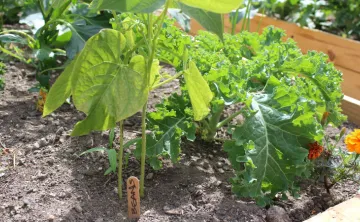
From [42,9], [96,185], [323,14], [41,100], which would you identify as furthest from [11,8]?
[323,14]

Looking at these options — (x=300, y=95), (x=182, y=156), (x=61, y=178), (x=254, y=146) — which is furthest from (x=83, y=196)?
(x=300, y=95)

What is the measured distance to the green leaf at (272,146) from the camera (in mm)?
1765

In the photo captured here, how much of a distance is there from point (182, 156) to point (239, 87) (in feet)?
1.29

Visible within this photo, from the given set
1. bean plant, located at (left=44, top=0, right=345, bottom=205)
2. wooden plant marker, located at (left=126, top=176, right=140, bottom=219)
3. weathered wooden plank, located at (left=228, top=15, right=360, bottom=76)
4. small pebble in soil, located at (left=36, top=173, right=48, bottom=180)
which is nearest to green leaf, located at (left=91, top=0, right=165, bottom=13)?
bean plant, located at (left=44, top=0, right=345, bottom=205)

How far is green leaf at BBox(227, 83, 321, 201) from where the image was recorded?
176cm

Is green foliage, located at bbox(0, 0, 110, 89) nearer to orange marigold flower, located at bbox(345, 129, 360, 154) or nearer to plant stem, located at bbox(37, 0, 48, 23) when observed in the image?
plant stem, located at bbox(37, 0, 48, 23)

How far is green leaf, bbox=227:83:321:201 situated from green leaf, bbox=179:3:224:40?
50cm

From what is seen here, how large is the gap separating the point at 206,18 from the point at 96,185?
777 mm

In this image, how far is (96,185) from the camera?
1.83 meters

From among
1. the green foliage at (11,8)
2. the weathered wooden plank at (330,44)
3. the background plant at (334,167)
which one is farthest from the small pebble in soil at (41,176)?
the weathered wooden plank at (330,44)

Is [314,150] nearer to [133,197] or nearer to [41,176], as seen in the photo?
[133,197]

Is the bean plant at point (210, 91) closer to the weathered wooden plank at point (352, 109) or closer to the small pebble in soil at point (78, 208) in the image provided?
the small pebble in soil at point (78, 208)

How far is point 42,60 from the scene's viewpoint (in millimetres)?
2305

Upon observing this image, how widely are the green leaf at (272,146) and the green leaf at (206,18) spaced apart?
1.66 ft
